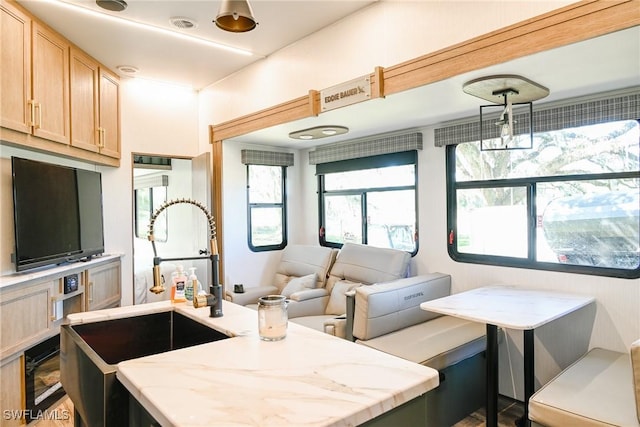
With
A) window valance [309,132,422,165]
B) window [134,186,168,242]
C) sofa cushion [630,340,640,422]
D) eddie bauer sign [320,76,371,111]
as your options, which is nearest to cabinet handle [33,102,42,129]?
eddie bauer sign [320,76,371,111]

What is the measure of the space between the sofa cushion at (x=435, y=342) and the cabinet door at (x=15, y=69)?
264 cm

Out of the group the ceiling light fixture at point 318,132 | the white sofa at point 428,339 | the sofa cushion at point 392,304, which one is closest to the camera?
the white sofa at point 428,339

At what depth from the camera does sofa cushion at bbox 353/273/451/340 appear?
2684 mm

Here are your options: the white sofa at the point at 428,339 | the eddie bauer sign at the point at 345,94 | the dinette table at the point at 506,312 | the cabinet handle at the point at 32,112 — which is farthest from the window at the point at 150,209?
the dinette table at the point at 506,312

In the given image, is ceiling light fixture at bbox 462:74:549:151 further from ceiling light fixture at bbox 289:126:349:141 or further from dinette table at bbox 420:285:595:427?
ceiling light fixture at bbox 289:126:349:141

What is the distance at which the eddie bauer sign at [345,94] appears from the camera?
257cm

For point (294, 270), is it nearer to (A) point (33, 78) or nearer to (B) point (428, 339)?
(B) point (428, 339)

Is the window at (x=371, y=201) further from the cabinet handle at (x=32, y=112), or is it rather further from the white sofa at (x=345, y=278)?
the cabinet handle at (x=32, y=112)

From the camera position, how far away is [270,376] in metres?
1.09

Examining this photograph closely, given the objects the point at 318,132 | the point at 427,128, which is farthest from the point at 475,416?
the point at 318,132

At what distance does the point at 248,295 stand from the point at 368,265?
4.18 ft

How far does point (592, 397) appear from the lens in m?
1.85

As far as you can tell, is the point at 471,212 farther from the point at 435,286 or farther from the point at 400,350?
the point at 400,350

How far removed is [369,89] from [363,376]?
195 cm
